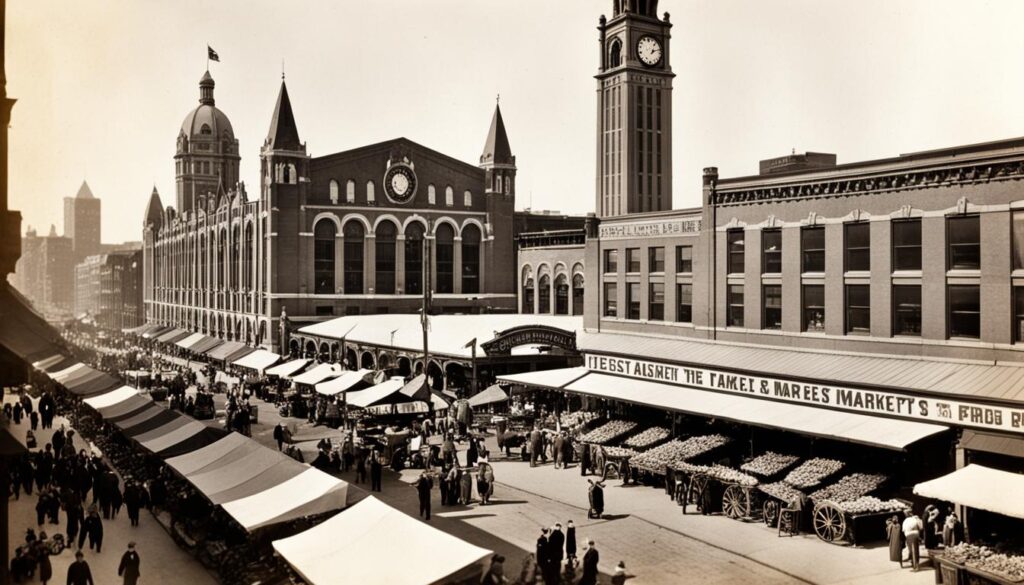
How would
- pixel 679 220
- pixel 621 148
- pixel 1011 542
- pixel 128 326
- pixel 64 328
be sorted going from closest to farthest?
pixel 1011 542 < pixel 679 220 < pixel 621 148 < pixel 64 328 < pixel 128 326

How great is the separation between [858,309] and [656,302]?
1171 centimetres

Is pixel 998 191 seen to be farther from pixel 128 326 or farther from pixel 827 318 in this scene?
pixel 128 326

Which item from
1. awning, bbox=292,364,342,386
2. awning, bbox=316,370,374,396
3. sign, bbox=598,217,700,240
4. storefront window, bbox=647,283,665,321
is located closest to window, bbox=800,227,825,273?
sign, bbox=598,217,700,240

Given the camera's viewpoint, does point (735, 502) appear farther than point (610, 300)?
No

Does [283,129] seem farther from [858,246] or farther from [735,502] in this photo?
[735,502]

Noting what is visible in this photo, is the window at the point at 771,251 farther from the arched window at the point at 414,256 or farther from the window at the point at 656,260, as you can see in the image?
the arched window at the point at 414,256

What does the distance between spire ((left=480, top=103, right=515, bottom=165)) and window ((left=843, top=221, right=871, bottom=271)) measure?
51572 mm

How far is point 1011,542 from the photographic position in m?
18.2

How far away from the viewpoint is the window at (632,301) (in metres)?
39.7

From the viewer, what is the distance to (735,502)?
24.0 m

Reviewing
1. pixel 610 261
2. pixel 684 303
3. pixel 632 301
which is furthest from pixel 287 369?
pixel 684 303

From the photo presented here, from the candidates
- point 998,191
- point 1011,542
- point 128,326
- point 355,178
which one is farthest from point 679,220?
point 128,326

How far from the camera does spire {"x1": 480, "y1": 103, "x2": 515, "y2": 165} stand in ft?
252

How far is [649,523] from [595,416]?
12893 millimetres
